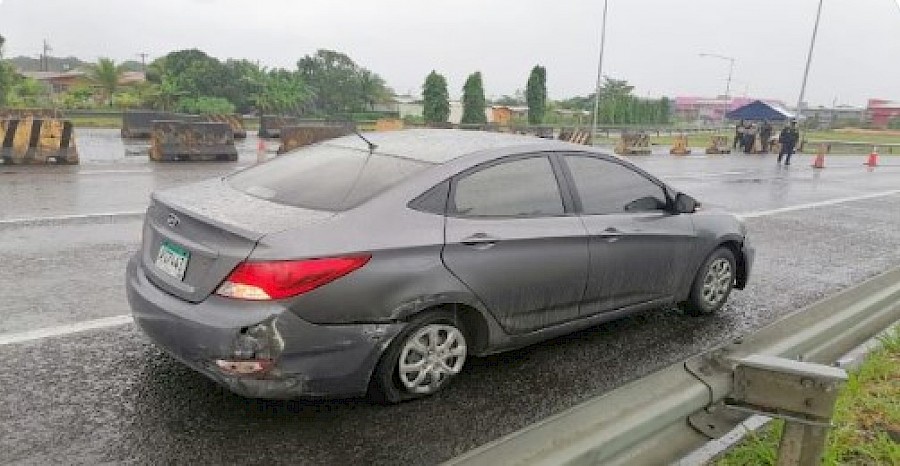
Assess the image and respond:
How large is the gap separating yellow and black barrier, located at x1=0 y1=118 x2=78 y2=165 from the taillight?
11.9 metres

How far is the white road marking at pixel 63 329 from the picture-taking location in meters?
4.16

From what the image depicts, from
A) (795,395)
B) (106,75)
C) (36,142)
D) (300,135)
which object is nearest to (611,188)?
(795,395)

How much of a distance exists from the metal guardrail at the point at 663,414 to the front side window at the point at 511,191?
64.7 inches

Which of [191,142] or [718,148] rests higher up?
[191,142]

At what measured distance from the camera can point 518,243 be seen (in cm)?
381

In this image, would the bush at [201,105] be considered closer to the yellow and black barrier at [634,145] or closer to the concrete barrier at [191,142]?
the yellow and black barrier at [634,145]

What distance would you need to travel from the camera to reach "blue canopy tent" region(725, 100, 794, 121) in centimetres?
3351

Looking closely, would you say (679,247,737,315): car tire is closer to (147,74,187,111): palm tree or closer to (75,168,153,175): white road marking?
(75,168,153,175): white road marking

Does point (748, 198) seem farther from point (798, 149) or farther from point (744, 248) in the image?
point (798, 149)

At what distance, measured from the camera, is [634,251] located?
4504 mm

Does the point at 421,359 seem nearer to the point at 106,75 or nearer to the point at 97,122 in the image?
the point at 97,122

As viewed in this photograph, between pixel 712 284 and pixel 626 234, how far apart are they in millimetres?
1374

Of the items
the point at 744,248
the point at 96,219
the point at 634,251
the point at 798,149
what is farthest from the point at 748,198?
the point at 798,149

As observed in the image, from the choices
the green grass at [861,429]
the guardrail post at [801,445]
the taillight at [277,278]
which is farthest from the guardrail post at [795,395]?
the taillight at [277,278]
